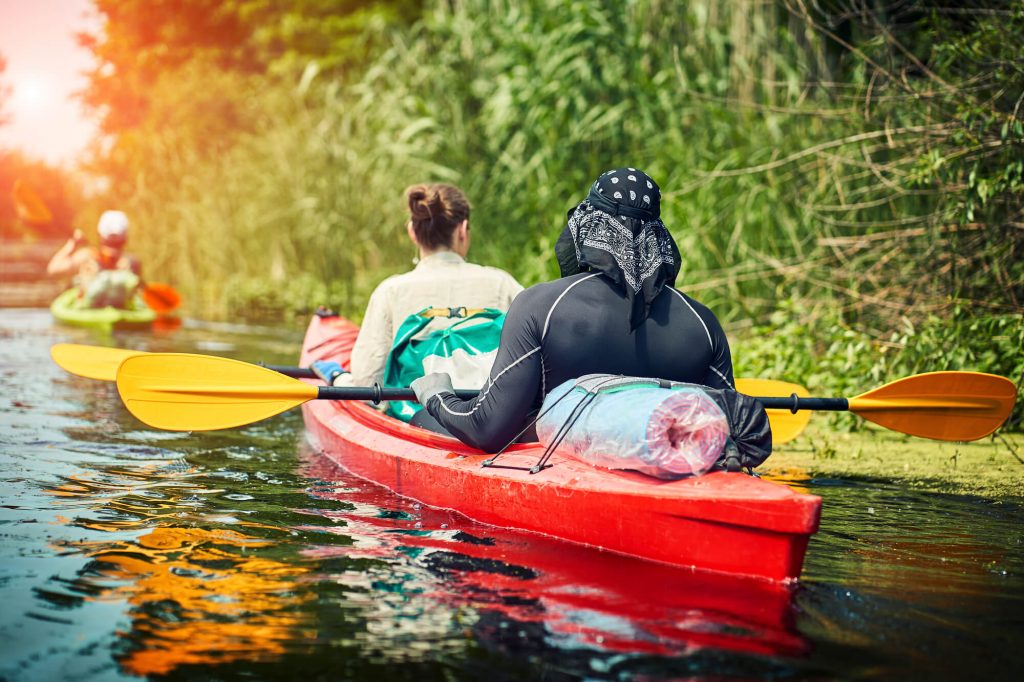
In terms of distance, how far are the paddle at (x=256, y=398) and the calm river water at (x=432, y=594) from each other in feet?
0.99

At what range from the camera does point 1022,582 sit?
141 inches

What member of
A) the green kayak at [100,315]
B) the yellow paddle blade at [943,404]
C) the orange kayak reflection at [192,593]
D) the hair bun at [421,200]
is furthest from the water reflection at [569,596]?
the green kayak at [100,315]

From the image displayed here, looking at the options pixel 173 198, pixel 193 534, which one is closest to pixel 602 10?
pixel 193 534

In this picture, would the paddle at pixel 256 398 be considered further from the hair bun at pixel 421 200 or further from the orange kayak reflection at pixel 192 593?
the hair bun at pixel 421 200

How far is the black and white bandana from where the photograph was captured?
376cm

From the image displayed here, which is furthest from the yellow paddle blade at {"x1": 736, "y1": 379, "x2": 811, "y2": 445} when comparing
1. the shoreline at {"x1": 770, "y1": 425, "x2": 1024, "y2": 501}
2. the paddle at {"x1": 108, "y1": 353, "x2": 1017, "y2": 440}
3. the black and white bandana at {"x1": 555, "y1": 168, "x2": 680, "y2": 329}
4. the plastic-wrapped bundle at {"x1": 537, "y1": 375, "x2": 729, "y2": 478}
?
the plastic-wrapped bundle at {"x1": 537, "y1": 375, "x2": 729, "y2": 478}

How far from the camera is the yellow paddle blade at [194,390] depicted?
4824 millimetres

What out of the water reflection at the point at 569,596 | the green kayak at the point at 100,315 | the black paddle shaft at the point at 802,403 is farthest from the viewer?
the green kayak at the point at 100,315

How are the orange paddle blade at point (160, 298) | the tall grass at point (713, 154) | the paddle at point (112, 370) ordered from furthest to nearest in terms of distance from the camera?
the orange paddle blade at point (160, 298), the tall grass at point (713, 154), the paddle at point (112, 370)

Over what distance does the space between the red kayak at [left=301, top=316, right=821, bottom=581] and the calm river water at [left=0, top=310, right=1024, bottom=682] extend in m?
0.07

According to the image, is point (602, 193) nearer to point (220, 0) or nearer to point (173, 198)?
point (173, 198)

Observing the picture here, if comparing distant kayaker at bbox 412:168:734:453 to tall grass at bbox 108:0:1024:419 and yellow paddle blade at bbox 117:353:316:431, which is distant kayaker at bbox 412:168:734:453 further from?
tall grass at bbox 108:0:1024:419

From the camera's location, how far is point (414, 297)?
510 cm

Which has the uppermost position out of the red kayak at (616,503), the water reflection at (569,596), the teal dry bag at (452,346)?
the teal dry bag at (452,346)
